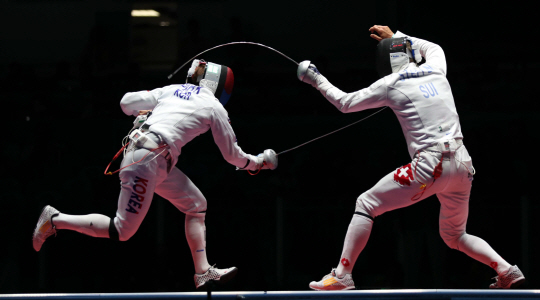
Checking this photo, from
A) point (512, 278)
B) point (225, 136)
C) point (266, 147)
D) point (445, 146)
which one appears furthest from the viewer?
point (266, 147)

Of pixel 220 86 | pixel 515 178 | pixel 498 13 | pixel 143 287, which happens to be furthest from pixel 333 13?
pixel 143 287

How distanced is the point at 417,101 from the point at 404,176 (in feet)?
1.32

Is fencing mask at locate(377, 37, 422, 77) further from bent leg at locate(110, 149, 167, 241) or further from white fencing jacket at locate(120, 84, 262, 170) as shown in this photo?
bent leg at locate(110, 149, 167, 241)

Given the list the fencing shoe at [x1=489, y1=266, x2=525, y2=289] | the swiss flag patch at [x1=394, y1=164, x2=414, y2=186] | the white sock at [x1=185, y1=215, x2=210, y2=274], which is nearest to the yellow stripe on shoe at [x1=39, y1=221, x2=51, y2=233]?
the white sock at [x1=185, y1=215, x2=210, y2=274]

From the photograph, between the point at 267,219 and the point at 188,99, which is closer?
the point at 188,99

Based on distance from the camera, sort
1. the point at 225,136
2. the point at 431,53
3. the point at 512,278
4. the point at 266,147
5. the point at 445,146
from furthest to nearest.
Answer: the point at 266,147, the point at 431,53, the point at 225,136, the point at 512,278, the point at 445,146

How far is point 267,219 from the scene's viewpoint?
4312 millimetres

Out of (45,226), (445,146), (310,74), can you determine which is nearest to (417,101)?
(445,146)

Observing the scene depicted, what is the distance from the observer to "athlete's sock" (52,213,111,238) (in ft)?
9.13

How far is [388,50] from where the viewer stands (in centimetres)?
296

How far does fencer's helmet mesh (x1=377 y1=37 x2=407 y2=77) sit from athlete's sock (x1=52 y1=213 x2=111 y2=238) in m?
1.75

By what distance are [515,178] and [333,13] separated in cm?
200

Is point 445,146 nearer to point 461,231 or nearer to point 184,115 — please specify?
point 461,231

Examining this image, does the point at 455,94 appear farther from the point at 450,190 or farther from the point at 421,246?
the point at 450,190
